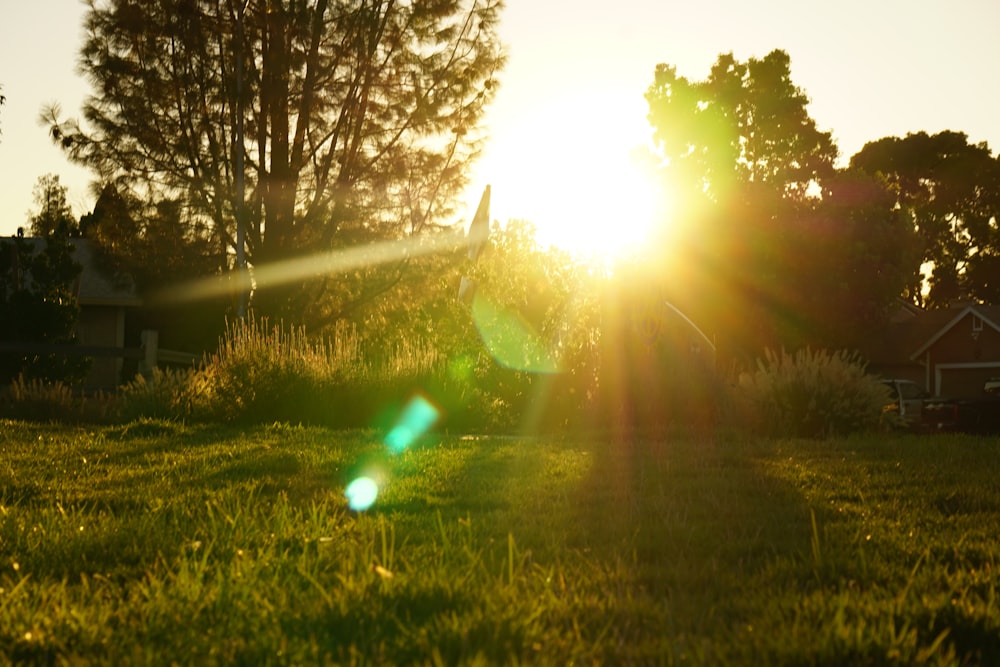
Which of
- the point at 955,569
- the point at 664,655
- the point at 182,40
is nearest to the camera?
the point at 664,655

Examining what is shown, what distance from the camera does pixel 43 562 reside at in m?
4.53

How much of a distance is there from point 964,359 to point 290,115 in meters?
35.3

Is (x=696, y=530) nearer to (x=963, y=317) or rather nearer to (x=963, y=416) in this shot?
(x=963, y=416)

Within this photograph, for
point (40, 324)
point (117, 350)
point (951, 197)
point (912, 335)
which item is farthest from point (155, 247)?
point (951, 197)

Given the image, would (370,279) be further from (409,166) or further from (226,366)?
(226,366)

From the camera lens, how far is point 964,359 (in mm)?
46656

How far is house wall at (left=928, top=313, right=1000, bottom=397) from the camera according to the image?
1796 inches

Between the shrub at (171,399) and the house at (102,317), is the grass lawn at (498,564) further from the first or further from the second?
the house at (102,317)

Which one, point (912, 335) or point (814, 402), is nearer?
point (814, 402)

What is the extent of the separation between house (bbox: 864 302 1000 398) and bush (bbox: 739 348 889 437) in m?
32.5

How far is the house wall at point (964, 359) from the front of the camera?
1796 inches

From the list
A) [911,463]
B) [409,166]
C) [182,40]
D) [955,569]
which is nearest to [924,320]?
[409,166]

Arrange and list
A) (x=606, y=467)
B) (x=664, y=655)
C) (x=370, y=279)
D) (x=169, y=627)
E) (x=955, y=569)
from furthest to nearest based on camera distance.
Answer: (x=370, y=279) < (x=606, y=467) < (x=955, y=569) < (x=169, y=627) < (x=664, y=655)

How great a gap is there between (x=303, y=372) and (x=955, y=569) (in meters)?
12.1
